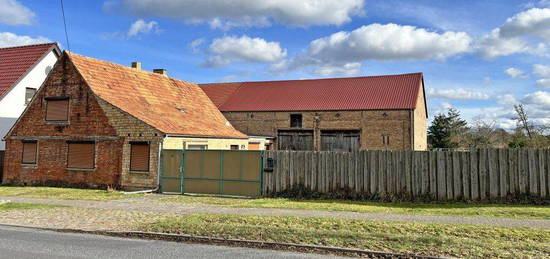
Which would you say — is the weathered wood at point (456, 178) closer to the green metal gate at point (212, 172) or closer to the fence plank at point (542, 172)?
the fence plank at point (542, 172)

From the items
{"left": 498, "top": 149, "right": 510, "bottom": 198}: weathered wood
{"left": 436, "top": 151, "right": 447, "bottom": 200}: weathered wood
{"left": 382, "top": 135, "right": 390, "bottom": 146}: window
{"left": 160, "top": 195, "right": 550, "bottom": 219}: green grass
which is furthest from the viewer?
{"left": 382, "top": 135, "right": 390, "bottom": 146}: window

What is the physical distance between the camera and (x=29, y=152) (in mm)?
22516

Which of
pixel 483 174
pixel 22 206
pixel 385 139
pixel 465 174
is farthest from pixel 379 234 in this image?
pixel 385 139

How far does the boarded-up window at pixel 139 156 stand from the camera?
19312mm

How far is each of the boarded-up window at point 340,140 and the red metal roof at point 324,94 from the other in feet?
6.90

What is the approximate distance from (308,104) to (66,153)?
2339cm

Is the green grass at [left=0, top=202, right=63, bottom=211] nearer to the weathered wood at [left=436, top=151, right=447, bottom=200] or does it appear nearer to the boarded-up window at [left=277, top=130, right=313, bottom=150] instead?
the weathered wood at [left=436, top=151, right=447, bottom=200]

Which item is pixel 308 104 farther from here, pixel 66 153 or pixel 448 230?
pixel 448 230

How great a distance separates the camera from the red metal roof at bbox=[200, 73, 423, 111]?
125 feet

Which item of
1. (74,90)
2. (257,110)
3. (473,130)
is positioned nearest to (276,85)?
(257,110)

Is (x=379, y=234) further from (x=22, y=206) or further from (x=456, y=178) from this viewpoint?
(x=22, y=206)

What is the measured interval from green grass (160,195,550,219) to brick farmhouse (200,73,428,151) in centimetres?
2289

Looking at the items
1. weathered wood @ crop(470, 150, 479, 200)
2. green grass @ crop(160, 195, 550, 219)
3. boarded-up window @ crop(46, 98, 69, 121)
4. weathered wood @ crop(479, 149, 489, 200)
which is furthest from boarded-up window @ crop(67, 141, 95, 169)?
weathered wood @ crop(479, 149, 489, 200)

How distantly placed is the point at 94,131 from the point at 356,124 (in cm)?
2300
